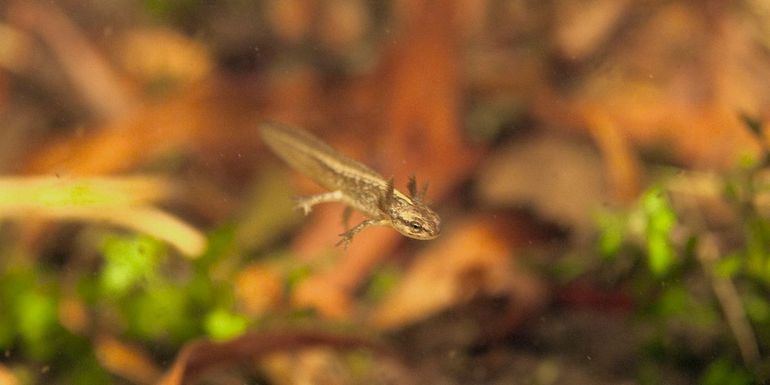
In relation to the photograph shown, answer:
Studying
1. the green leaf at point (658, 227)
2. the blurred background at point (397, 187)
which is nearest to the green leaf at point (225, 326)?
the blurred background at point (397, 187)

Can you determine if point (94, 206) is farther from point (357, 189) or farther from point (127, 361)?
point (357, 189)

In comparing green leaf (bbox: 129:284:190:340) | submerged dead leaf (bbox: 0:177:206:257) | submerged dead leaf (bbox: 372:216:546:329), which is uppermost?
submerged dead leaf (bbox: 0:177:206:257)

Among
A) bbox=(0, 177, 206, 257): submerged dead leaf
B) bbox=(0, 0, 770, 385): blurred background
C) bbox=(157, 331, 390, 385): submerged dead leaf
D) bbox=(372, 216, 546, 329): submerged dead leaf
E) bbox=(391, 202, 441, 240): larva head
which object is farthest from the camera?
bbox=(0, 177, 206, 257): submerged dead leaf

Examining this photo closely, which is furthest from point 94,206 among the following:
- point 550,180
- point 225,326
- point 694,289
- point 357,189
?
point 694,289

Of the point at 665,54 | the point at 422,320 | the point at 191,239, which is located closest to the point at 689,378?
the point at 422,320

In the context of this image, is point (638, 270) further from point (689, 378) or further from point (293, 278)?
point (293, 278)

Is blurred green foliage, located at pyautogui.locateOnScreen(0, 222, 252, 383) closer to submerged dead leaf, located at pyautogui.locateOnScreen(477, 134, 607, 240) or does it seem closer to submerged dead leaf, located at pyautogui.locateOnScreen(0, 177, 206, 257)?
submerged dead leaf, located at pyautogui.locateOnScreen(0, 177, 206, 257)

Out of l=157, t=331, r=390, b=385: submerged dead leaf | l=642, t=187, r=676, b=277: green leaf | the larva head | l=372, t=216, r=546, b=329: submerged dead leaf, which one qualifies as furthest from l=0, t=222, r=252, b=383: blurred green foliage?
l=642, t=187, r=676, b=277: green leaf
